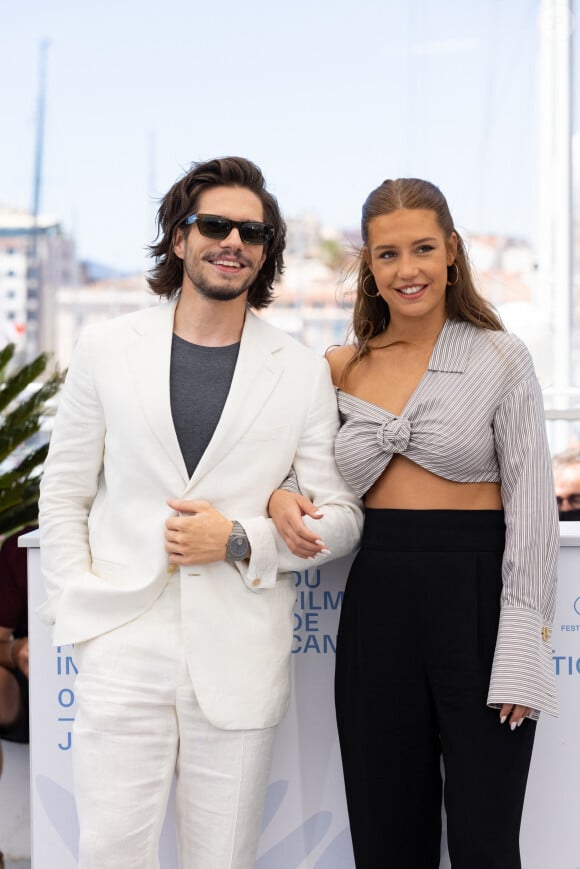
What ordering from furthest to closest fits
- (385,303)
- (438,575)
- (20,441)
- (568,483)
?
(568,483) → (20,441) → (385,303) → (438,575)

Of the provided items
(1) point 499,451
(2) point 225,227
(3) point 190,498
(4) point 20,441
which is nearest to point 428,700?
(1) point 499,451

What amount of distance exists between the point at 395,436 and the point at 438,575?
1.00 feet

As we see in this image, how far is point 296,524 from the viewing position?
7.19 ft

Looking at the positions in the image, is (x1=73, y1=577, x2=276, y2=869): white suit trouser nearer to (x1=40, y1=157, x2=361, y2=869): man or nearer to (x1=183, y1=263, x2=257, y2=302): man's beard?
(x1=40, y1=157, x2=361, y2=869): man

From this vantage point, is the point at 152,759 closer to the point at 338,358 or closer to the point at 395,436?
the point at 395,436

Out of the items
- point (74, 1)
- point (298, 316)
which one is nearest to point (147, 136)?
point (74, 1)

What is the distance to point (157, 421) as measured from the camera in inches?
88.0

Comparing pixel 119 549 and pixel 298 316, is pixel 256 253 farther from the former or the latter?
pixel 298 316

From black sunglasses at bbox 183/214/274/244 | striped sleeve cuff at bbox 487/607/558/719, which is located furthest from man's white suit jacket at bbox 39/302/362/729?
striped sleeve cuff at bbox 487/607/558/719

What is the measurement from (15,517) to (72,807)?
1.49m

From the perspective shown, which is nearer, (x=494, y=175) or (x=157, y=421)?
(x=157, y=421)

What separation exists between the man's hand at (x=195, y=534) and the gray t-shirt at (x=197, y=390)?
100 mm

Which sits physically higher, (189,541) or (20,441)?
(20,441)

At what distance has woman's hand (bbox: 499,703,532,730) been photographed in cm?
215
